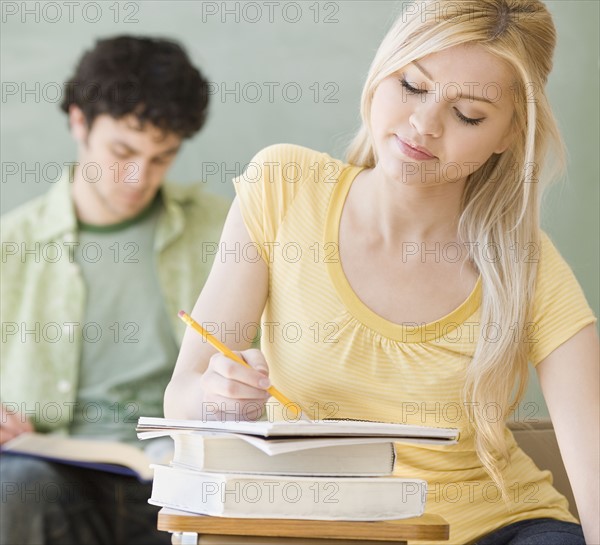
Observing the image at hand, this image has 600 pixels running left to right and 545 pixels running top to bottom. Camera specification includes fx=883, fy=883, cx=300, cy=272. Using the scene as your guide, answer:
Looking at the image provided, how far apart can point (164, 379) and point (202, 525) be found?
1.22 meters

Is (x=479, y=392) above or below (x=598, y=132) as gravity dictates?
below

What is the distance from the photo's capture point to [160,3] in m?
2.03

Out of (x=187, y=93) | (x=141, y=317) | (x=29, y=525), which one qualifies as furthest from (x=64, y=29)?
(x=29, y=525)

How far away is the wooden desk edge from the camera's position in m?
0.71

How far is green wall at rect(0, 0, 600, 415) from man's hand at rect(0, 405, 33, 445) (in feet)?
1.49

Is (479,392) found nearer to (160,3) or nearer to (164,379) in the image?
(164,379)

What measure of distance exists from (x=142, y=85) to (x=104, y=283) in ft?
1.45

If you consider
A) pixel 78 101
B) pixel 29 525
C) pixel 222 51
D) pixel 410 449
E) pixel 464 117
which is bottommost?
pixel 29 525

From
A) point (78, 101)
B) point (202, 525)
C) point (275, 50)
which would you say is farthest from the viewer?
point (275, 50)

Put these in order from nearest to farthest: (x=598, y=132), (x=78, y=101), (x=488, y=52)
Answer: (x=488, y=52) < (x=78, y=101) < (x=598, y=132)

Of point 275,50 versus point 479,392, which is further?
point 275,50

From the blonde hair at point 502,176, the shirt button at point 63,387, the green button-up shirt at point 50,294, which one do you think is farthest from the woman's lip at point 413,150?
the shirt button at point 63,387

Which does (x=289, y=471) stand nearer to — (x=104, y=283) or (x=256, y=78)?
(x=104, y=283)

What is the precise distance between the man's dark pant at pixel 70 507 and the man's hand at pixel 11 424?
49 mm
